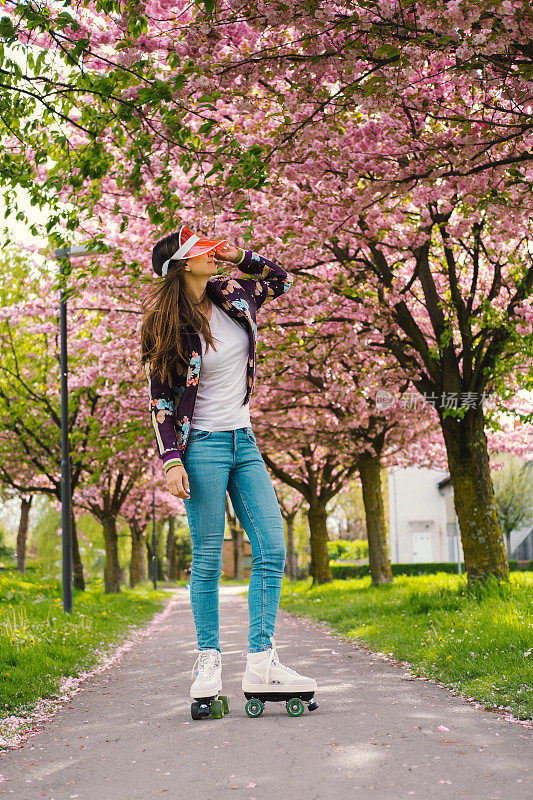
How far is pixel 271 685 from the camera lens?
3.91 meters

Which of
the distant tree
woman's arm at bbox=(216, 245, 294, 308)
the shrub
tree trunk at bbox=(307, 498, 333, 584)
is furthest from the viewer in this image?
the shrub

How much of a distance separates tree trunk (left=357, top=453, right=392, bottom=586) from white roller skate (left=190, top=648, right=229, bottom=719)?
47.6 feet

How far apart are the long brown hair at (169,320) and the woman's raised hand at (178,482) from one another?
502mm

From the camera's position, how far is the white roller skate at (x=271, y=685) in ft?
12.8

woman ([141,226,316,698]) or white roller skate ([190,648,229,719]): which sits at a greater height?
woman ([141,226,316,698])

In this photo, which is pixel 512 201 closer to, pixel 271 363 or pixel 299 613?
pixel 271 363

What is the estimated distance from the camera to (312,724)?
3711 mm

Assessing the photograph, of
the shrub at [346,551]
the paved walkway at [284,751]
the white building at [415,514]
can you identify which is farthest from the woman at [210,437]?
the shrub at [346,551]

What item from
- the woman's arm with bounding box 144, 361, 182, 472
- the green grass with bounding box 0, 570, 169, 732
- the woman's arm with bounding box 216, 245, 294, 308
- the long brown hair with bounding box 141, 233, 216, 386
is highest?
the woman's arm with bounding box 216, 245, 294, 308

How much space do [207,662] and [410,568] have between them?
3110cm

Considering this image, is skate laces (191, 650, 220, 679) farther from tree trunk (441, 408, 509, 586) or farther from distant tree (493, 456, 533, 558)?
distant tree (493, 456, 533, 558)

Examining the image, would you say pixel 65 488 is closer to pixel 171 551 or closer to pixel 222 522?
pixel 222 522

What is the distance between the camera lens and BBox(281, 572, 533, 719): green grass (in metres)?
4.73

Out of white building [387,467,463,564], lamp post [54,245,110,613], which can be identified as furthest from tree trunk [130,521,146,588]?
lamp post [54,245,110,613]
